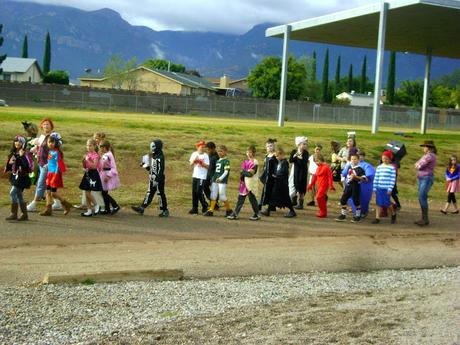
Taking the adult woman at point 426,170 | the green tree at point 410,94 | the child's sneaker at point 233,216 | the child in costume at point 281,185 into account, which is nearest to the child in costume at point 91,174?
the child's sneaker at point 233,216

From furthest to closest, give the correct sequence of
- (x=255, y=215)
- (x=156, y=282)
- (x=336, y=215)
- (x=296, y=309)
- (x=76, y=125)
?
(x=76, y=125) < (x=336, y=215) < (x=255, y=215) < (x=156, y=282) < (x=296, y=309)

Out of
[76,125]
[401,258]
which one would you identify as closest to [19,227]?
[401,258]

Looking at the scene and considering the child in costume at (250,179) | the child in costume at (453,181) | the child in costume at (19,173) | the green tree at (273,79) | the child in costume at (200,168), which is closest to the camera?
the child in costume at (19,173)

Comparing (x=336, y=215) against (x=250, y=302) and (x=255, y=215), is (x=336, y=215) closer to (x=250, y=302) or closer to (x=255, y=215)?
(x=255, y=215)

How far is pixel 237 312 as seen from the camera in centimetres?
820

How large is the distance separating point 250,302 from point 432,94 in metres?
114

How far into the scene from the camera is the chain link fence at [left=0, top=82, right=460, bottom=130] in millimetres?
63469

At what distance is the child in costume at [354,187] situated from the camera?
15.5 m

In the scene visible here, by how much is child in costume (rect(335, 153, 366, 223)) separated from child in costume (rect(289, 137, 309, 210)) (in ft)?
4.01

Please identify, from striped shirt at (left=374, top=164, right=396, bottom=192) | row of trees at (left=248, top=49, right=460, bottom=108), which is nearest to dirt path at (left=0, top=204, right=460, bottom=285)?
striped shirt at (left=374, top=164, right=396, bottom=192)

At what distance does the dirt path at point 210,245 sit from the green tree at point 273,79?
279 ft

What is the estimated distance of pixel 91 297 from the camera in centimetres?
859

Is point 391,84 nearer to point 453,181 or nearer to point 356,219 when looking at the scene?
point 453,181

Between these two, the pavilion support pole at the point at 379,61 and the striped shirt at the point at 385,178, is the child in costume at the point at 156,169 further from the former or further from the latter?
the pavilion support pole at the point at 379,61
